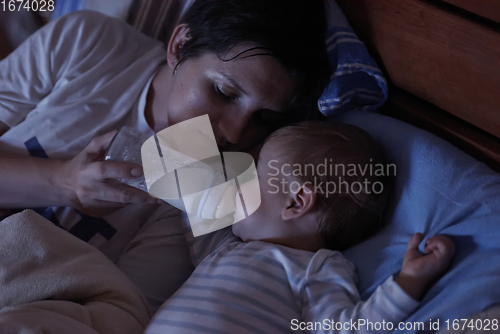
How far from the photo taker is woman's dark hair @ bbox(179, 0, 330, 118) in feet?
2.98

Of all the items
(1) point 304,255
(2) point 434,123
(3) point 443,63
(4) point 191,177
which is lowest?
(1) point 304,255

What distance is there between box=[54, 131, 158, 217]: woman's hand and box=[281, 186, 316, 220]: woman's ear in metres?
0.30

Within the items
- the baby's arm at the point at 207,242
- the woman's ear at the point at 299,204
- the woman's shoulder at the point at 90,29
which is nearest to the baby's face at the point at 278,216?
the woman's ear at the point at 299,204

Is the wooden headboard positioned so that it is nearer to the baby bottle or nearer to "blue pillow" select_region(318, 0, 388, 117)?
"blue pillow" select_region(318, 0, 388, 117)

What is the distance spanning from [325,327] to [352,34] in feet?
Answer: 2.30

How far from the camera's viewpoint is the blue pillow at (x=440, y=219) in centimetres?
63

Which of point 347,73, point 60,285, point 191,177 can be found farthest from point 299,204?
point 60,285

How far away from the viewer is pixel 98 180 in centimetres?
85

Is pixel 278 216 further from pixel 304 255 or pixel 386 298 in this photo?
pixel 386 298

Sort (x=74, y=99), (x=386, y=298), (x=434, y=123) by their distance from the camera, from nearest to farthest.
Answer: (x=386, y=298) → (x=434, y=123) → (x=74, y=99)

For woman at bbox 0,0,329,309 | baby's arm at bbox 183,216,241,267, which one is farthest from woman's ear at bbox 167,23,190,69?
baby's arm at bbox 183,216,241,267

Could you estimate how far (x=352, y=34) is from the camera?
1000 mm

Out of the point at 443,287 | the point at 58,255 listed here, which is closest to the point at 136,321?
the point at 58,255

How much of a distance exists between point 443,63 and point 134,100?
2.52ft
